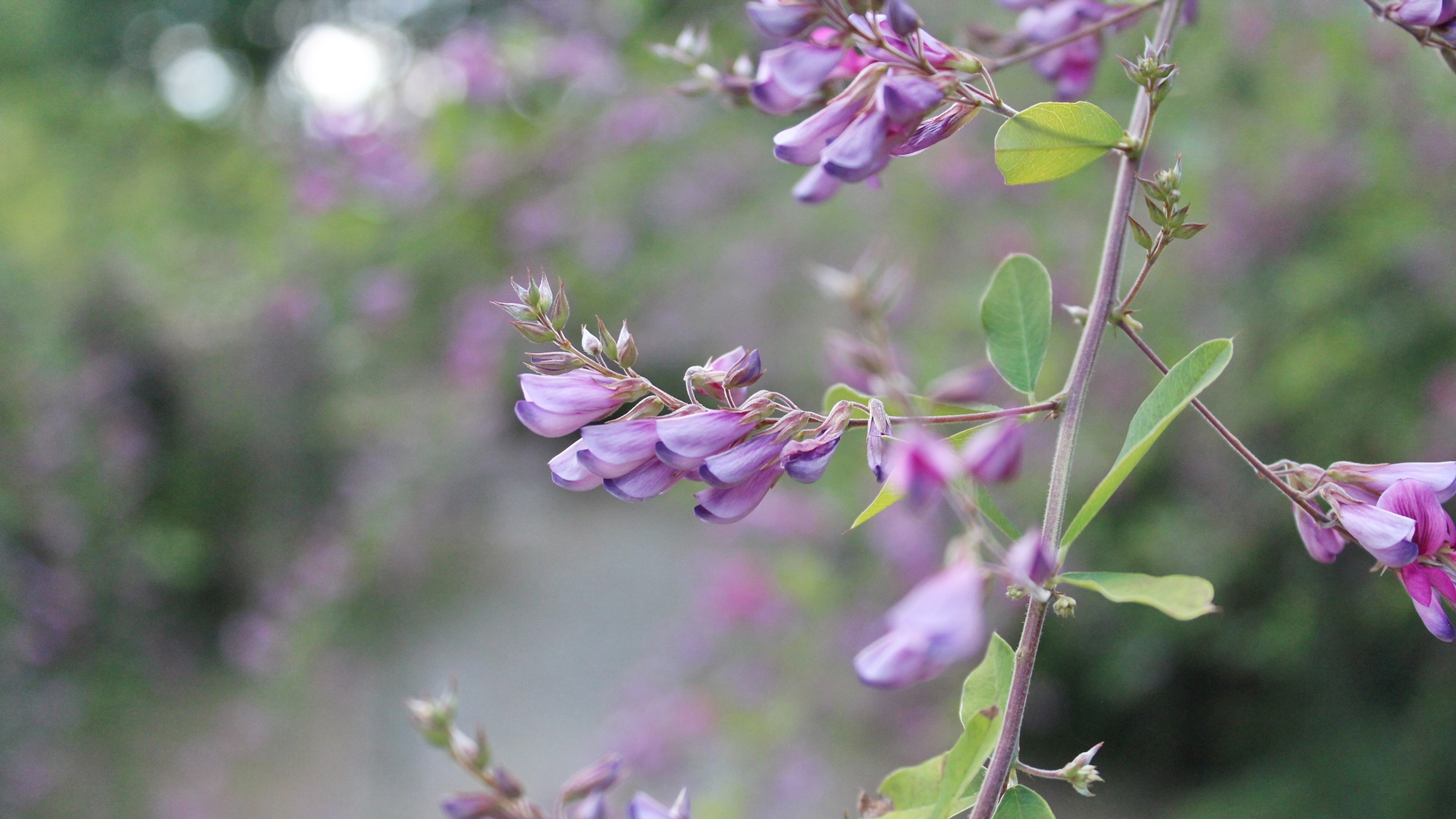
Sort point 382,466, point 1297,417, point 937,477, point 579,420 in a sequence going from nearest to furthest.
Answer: point 937,477 < point 579,420 < point 1297,417 < point 382,466

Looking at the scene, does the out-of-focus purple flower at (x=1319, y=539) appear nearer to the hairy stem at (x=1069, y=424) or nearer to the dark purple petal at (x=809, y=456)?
the hairy stem at (x=1069, y=424)

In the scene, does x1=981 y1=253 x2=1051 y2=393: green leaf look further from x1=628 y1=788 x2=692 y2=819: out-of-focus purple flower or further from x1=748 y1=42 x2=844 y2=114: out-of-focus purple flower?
x1=628 y1=788 x2=692 y2=819: out-of-focus purple flower

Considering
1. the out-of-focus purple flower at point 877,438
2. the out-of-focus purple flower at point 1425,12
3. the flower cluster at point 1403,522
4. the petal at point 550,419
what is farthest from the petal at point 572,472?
the out-of-focus purple flower at point 1425,12

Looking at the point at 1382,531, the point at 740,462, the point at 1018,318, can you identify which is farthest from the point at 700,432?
the point at 1382,531

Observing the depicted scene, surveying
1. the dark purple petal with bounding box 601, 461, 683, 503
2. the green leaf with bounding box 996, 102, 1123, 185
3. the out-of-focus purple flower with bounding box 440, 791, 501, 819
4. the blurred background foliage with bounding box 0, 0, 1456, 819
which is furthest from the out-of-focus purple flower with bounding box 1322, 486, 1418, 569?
the blurred background foliage with bounding box 0, 0, 1456, 819

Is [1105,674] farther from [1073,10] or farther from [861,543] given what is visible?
[1073,10]

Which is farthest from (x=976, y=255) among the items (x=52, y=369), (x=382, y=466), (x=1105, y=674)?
(x=52, y=369)

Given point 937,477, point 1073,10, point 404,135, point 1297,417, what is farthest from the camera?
point 404,135

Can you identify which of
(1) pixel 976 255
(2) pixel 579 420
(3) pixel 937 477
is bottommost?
(1) pixel 976 255
